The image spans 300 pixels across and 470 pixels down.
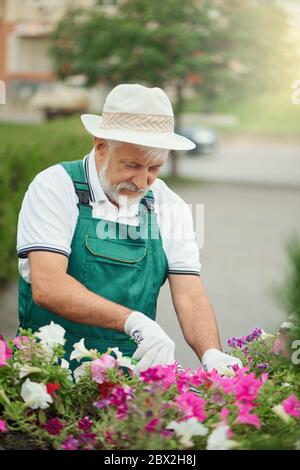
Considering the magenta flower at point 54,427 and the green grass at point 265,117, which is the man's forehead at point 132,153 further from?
the green grass at point 265,117

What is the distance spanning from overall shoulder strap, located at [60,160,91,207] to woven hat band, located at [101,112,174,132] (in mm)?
162

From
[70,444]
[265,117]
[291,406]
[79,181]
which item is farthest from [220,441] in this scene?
[265,117]

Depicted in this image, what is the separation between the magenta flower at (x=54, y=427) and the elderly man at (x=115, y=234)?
0.59m

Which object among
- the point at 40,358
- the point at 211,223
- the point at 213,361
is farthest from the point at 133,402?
the point at 211,223

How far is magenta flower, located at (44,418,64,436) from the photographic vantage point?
218 cm

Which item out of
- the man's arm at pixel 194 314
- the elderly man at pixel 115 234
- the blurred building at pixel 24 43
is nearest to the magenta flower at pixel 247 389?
the elderly man at pixel 115 234

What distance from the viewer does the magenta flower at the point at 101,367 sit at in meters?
2.28

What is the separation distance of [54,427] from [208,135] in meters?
27.1

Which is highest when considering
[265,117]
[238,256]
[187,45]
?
[265,117]

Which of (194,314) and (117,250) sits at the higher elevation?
(117,250)

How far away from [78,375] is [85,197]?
729 mm

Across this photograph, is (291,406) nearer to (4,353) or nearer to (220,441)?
(220,441)

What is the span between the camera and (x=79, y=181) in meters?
3.03

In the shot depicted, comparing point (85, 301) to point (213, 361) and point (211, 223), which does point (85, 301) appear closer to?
point (213, 361)
